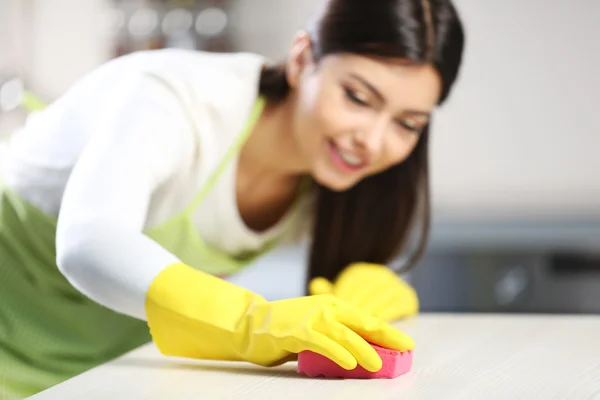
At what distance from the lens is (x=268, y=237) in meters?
1.41

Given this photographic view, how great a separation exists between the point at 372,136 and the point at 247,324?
466 millimetres

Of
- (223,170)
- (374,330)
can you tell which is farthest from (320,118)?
(374,330)

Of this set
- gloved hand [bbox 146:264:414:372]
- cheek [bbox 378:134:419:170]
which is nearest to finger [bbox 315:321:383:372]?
gloved hand [bbox 146:264:414:372]

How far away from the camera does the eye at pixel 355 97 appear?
1.19 metres

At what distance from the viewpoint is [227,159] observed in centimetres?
122

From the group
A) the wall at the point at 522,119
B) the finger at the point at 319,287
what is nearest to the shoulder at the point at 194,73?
the finger at the point at 319,287

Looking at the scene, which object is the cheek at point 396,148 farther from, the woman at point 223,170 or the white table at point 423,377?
the white table at point 423,377

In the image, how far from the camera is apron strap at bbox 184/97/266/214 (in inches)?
46.9

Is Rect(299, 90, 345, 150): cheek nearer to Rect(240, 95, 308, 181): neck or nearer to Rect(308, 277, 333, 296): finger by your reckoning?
Rect(240, 95, 308, 181): neck

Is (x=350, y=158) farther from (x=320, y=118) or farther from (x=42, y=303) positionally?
(x=42, y=303)

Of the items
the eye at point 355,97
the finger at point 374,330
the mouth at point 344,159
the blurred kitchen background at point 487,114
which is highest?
the eye at point 355,97

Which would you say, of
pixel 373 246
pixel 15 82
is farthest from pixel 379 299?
pixel 15 82

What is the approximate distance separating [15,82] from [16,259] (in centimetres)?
190

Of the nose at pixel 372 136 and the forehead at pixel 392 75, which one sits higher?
the forehead at pixel 392 75
